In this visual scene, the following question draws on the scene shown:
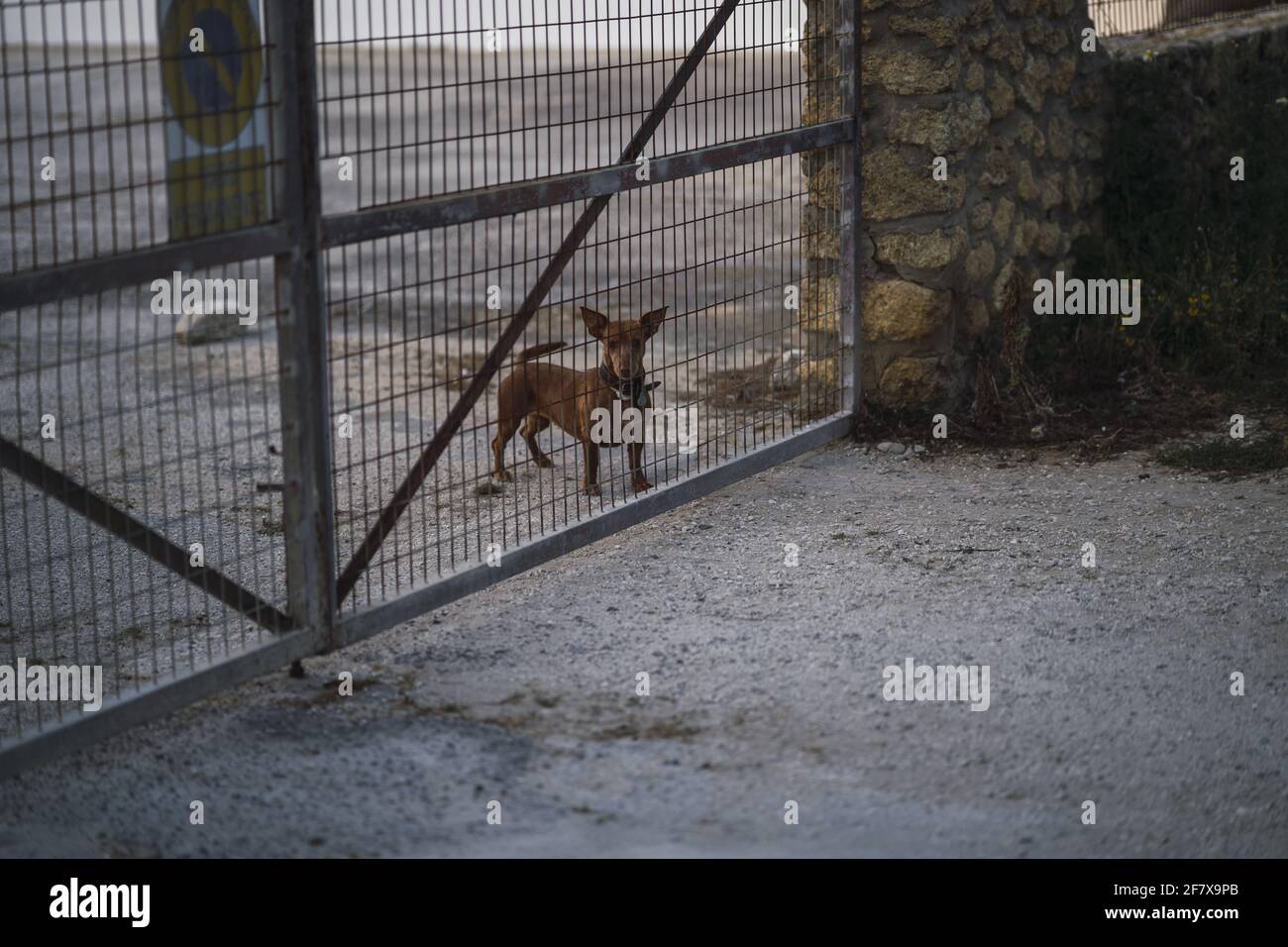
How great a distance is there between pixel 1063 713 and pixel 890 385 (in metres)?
3.12

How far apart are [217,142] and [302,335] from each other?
579 millimetres

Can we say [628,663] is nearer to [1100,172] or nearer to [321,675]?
[321,675]

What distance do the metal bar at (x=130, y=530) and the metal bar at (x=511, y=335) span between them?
29 centimetres

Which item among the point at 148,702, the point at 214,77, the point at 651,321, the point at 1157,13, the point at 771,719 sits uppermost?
the point at 1157,13

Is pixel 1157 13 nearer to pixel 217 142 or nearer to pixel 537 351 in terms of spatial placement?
pixel 537 351

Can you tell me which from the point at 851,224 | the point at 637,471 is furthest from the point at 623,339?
the point at 851,224

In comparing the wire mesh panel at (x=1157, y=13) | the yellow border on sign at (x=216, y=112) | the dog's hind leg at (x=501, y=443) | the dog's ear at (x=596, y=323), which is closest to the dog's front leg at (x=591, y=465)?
the dog's hind leg at (x=501, y=443)

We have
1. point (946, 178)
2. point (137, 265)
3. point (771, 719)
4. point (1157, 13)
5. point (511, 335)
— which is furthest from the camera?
point (1157, 13)

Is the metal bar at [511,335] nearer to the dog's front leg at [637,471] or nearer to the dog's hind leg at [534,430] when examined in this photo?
the dog's front leg at [637,471]

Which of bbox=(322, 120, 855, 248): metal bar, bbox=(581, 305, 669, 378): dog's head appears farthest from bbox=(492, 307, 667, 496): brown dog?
bbox=(322, 120, 855, 248): metal bar

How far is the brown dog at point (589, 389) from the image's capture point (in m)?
6.20

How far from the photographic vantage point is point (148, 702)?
418cm

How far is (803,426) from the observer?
23.4 ft
